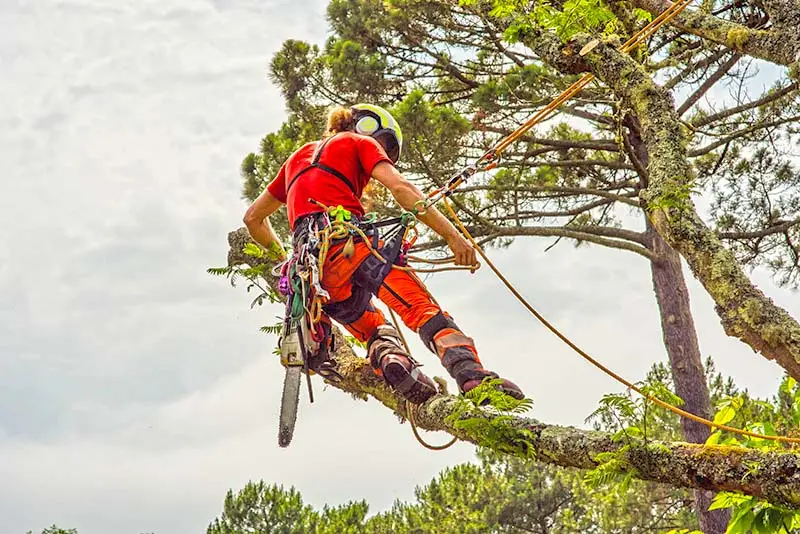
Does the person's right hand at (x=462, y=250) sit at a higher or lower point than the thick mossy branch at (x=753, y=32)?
lower

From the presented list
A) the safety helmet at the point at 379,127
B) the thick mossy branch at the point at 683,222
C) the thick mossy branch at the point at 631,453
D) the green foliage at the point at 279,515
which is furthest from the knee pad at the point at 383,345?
the green foliage at the point at 279,515

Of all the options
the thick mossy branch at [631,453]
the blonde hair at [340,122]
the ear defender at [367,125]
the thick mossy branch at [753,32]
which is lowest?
the thick mossy branch at [631,453]

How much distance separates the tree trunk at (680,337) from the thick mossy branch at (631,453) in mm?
5038

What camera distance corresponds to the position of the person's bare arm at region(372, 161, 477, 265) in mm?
3885

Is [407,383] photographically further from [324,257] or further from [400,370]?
[324,257]

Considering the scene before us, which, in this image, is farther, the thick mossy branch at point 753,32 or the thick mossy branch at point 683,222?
the thick mossy branch at point 753,32

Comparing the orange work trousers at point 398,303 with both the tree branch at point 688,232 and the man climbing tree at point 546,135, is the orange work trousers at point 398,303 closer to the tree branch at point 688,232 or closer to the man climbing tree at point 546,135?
the tree branch at point 688,232

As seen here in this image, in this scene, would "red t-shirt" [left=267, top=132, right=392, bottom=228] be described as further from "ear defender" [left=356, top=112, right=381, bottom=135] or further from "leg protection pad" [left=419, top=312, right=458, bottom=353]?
"leg protection pad" [left=419, top=312, right=458, bottom=353]

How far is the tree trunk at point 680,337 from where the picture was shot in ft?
28.2

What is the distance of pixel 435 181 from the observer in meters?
9.04

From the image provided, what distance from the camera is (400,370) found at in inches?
159

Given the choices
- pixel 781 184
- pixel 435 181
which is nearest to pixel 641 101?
pixel 435 181

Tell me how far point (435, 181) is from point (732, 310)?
6.11 meters

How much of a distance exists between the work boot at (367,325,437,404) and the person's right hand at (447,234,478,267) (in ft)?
1.59
